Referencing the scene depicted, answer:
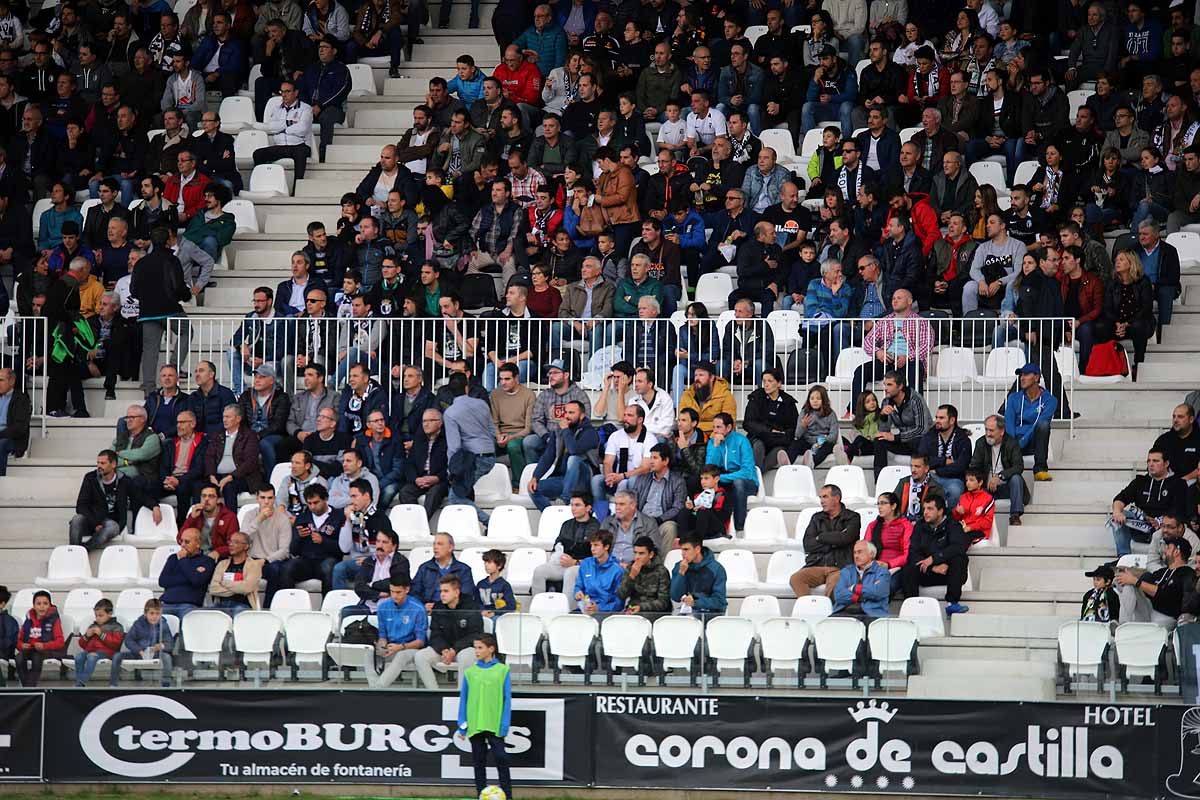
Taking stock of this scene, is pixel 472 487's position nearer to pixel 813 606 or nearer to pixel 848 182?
pixel 813 606

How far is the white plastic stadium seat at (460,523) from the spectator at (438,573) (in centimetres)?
161

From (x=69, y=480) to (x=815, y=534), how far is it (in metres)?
8.36

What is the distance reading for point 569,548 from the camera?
19516 mm

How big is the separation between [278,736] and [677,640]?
3.54 metres

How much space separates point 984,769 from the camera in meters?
17.0

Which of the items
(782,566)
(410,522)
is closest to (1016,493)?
(782,566)

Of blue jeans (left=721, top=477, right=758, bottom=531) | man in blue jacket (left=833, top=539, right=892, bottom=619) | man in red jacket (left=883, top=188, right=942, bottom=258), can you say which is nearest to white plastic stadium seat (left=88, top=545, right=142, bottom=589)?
blue jeans (left=721, top=477, right=758, bottom=531)

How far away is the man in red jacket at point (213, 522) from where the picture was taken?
66.1 ft

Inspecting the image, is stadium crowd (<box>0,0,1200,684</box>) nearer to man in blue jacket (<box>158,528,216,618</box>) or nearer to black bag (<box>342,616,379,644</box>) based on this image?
man in blue jacket (<box>158,528,216,618</box>)

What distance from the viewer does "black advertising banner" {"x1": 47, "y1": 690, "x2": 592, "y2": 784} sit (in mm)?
17609

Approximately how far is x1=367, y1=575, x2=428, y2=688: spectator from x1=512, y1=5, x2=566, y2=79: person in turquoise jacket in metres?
11.1

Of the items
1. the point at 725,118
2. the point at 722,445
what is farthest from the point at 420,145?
the point at 722,445

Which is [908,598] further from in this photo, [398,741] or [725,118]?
[725,118]

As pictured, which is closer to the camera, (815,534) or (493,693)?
(493,693)
